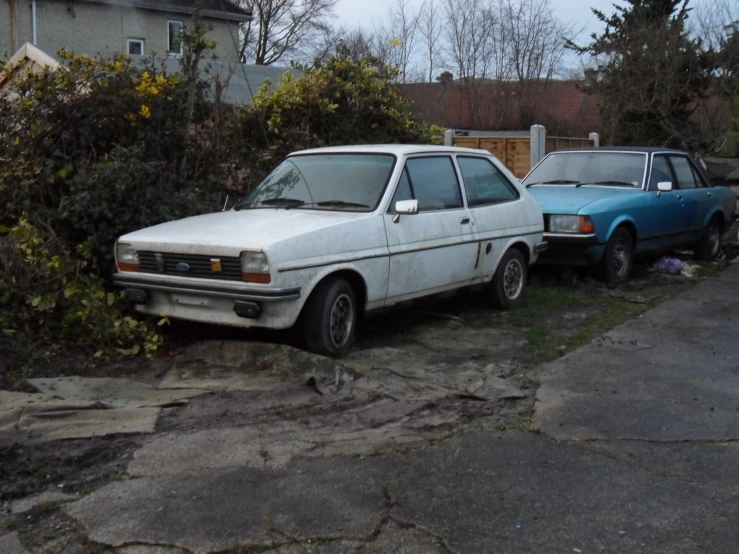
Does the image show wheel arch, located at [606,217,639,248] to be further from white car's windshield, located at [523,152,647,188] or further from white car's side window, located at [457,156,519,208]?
white car's side window, located at [457,156,519,208]

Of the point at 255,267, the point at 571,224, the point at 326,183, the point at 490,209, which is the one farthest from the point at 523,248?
the point at 255,267

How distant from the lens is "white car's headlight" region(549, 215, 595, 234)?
9719 millimetres

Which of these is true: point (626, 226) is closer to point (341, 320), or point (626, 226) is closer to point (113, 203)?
point (341, 320)

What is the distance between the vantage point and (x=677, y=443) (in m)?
5.08

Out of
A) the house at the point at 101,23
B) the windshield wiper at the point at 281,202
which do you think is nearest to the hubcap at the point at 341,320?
the windshield wiper at the point at 281,202

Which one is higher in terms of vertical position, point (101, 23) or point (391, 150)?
point (101, 23)

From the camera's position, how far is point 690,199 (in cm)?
1169

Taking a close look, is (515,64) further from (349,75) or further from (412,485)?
(412,485)


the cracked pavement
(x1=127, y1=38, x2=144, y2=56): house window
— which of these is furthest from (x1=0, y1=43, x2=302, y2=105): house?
(x1=127, y1=38, x2=144, y2=56): house window

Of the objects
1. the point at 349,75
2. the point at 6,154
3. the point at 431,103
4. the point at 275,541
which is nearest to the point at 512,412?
the point at 275,541

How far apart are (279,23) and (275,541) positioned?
3861 cm

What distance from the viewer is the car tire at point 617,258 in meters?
10.0

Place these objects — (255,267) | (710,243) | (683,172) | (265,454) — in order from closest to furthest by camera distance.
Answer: (265,454) → (255,267) → (683,172) → (710,243)

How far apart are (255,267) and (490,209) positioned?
3.00m
